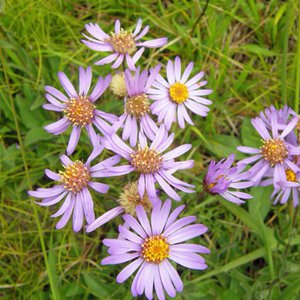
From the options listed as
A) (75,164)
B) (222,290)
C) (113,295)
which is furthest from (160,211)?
(222,290)

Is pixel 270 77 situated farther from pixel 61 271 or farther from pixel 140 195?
pixel 61 271

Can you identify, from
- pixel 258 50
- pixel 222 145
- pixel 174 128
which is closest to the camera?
pixel 174 128

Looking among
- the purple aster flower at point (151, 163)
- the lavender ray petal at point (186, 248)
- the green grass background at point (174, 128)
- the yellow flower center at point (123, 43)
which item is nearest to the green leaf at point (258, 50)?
the green grass background at point (174, 128)

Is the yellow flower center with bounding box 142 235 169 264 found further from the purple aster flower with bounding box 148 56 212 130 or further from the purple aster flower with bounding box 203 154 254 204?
the purple aster flower with bounding box 148 56 212 130

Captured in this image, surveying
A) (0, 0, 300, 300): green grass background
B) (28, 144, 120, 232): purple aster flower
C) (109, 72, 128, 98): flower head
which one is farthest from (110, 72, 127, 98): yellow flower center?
(28, 144, 120, 232): purple aster flower

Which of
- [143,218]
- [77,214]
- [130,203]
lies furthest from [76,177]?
[143,218]

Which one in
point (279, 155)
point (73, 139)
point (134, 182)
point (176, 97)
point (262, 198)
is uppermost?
point (176, 97)

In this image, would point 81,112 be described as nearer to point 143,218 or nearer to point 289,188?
point 143,218
